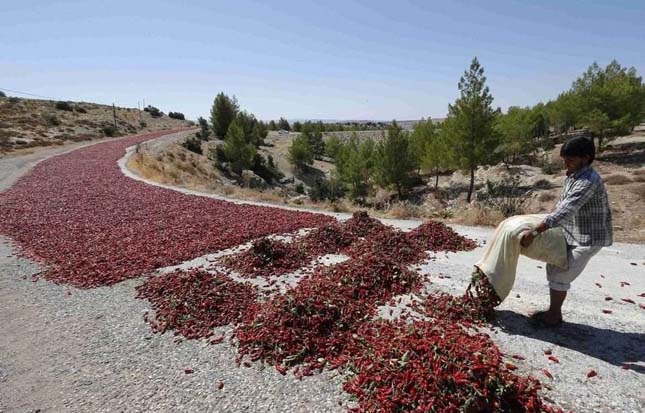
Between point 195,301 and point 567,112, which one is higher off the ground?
point 567,112

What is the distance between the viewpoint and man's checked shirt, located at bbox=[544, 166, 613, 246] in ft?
11.4

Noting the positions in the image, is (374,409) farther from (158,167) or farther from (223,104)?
(223,104)

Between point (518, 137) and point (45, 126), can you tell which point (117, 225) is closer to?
point (518, 137)

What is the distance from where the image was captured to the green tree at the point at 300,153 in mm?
51344

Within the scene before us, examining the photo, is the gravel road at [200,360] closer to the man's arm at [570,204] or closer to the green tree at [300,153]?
the man's arm at [570,204]

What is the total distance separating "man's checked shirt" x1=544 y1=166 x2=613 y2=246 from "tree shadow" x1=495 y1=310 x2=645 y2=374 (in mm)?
1154

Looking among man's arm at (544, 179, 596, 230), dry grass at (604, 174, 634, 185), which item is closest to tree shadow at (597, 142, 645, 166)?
dry grass at (604, 174, 634, 185)

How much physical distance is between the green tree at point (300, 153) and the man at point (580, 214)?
48628 mm

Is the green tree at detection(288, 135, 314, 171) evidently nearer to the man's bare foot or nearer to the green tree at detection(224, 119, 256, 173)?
the green tree at detection(224, 119, 256, 173)

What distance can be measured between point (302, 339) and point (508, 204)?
906cm

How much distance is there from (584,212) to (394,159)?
27910mm

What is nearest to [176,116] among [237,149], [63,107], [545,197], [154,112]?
[154,112]

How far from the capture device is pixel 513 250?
379 centimetres

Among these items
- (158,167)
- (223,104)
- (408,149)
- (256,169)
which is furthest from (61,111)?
(408,149)
